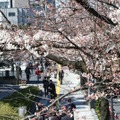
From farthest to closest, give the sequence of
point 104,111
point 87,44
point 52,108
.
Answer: point 104,111, point 87,44, point 52,108

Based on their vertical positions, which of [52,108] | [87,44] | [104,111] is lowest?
[104,111]

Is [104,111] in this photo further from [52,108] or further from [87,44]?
[52,108]

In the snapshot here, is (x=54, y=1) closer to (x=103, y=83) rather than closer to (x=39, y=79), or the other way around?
(x=103, y=83)

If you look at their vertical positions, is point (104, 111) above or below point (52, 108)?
below

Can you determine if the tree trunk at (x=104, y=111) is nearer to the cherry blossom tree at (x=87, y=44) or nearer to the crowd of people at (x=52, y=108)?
the crowd of people at (x=52, y=108)

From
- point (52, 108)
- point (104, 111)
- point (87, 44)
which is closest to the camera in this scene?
point (52, 108)

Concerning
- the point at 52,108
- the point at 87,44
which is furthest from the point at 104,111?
the point at 52,108

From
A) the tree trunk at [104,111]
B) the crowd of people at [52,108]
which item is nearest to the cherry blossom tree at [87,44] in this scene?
the crowd of people at [52,108]

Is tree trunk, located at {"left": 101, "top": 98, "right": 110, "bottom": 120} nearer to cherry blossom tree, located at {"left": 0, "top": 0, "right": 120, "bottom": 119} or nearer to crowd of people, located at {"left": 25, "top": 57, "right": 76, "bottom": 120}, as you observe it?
crowd of people, located at {"left": 25, "top": 57, "right": 76, "bottom": 120}

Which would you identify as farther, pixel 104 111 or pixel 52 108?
pixel 104 111

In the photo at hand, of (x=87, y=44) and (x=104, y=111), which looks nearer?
(x=87, y=44)

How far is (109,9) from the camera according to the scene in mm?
7270

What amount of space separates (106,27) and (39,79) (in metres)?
26.1

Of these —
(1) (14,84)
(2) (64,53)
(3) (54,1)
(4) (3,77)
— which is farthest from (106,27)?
(4) (3,77)
